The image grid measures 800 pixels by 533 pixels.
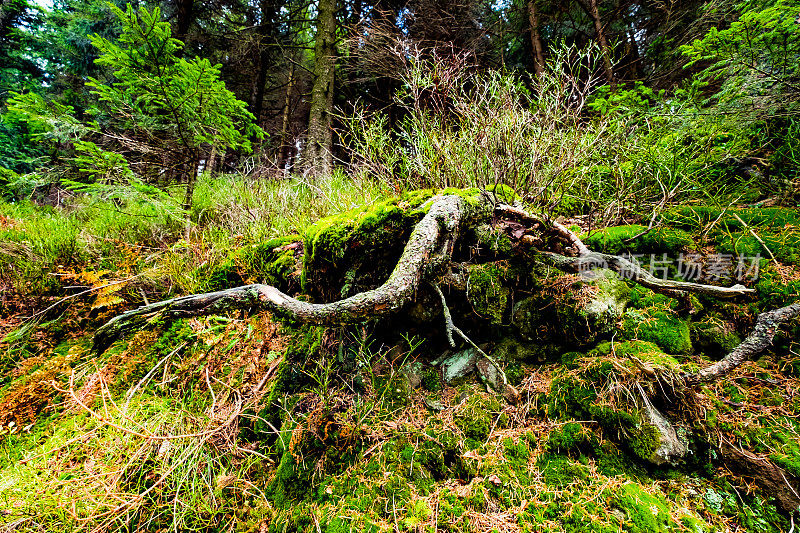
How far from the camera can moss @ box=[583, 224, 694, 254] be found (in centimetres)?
212

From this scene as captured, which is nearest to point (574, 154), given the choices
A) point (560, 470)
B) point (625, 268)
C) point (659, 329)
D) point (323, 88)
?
point (625, 268)

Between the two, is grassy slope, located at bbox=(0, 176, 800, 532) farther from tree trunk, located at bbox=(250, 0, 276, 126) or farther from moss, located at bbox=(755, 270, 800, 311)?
tree trunk, located at bbox=(250, 0, 276, 126)

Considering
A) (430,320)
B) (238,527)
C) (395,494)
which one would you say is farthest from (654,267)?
(238,527)

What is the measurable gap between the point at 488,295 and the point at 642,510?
1.29 meters

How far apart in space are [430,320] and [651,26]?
10202 mm

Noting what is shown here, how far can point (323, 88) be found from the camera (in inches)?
267

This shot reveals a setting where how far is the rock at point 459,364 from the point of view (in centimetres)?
200

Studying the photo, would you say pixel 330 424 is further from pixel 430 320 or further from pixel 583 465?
pixel 583 465

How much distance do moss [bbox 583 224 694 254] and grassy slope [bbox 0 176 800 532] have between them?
52mm

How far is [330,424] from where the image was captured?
1.78 metres

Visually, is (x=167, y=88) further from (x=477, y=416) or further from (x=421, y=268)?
(x=477, y=416)

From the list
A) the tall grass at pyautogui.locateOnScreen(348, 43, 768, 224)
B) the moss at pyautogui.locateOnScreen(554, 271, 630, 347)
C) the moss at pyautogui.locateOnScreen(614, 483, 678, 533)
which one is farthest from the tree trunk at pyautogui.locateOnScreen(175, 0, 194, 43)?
the moss at pyautogui.locateOnScreen(614, 483, 678, 533)

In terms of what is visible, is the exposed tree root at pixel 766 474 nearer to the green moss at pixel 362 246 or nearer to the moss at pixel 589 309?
the moss at pixel 589 309

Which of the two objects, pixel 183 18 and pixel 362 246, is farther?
pixel 183 18
